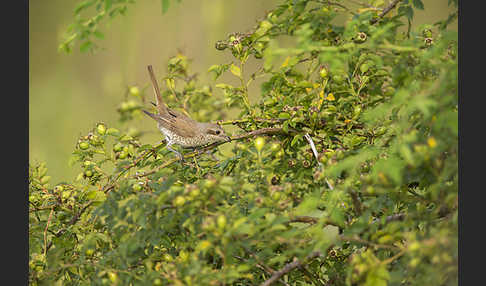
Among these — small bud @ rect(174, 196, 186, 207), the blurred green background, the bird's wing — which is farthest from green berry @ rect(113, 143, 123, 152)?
the blurred green background

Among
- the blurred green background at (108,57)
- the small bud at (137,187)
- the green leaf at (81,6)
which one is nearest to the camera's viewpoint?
the green leaf at (81,6)

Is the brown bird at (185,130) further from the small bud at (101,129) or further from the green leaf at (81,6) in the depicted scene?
the green leaf at (81,6)

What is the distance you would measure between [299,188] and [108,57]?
4145mm

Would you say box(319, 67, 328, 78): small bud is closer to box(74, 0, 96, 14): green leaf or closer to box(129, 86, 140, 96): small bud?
box(129, 86, 140, 96): small bud

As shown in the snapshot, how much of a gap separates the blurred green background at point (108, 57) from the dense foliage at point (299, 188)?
107 inches

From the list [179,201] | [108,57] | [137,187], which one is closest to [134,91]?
[137,187]

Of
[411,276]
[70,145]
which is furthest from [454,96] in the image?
[70,145]

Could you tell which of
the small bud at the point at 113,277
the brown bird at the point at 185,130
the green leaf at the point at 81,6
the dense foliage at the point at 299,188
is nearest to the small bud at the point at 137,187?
the dense foliage at the point at 299,188

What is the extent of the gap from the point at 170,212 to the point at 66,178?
319cm

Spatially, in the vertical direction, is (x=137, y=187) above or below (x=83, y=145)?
below

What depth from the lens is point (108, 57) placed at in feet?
17.4

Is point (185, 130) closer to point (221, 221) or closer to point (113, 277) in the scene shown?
point (113, 277)

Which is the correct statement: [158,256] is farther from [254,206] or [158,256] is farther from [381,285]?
[381,285]

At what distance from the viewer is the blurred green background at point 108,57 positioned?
4938mm
